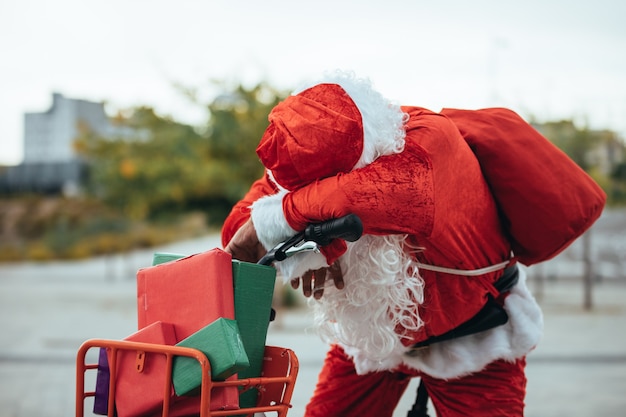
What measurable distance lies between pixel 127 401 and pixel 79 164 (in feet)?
57.5

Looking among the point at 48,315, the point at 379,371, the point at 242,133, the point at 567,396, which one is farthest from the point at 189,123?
the point at 379,371

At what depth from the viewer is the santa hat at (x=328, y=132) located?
1.84 m

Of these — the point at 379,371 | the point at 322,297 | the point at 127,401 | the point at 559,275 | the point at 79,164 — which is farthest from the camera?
the point at 79,164

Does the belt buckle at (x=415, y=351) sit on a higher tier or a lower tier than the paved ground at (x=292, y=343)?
higher

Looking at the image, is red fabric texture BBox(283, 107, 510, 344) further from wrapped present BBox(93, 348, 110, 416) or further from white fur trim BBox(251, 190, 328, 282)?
wrapped present BBox(93, 348, 110, 416)

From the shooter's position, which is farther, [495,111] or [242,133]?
[242,133]

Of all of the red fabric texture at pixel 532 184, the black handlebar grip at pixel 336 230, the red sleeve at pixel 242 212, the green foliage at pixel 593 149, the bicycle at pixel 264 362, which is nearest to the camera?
the bicycle at pixel 264 362

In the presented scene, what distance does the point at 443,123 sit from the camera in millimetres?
2059

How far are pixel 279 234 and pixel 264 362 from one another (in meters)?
0.33

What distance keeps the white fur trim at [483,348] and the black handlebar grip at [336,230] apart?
24.5 inches

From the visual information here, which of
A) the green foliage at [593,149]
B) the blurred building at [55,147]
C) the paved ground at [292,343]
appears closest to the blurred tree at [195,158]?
the paved ground at [292,343]

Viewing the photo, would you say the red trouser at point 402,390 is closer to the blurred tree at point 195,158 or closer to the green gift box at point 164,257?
the green gift box at point 164,257

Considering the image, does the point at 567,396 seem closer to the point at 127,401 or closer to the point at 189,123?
the point at 127,401

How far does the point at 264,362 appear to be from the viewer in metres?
1.96
